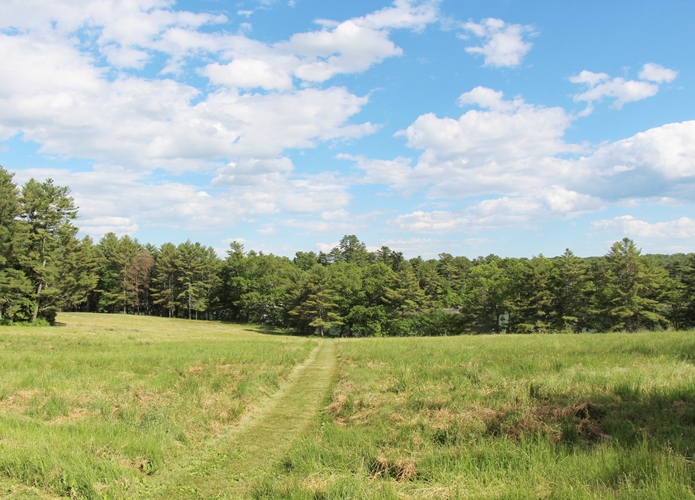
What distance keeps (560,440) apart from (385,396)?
5675 millimetres

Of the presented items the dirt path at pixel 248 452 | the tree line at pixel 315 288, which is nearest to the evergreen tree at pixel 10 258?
the tree line at pixel 315 288

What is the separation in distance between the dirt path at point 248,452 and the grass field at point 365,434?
1.7 inches

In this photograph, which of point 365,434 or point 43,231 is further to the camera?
point 43,231

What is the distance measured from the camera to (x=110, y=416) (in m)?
10.2

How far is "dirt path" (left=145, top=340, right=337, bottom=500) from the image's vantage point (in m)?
6.95

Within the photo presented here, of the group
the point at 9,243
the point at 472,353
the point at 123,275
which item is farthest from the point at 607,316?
the point at 123,275

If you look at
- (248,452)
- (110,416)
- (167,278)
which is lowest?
(248,452)

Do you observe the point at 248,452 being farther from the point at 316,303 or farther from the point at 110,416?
the point at 316,303

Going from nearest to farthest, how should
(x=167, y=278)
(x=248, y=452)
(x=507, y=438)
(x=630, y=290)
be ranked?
(x=507, y=438), (x=248, y=452), (x=630, y=290), (x=167, y=278)

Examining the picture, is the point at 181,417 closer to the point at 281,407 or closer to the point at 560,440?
the point at 281,407

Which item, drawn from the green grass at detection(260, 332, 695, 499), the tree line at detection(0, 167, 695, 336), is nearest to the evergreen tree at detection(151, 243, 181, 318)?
the tree line at detection(0, 167, 695, 336)

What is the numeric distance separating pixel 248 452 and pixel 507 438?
17.2ft

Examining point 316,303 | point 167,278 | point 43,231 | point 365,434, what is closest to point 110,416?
point 365,434

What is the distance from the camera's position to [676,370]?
1157 cm
